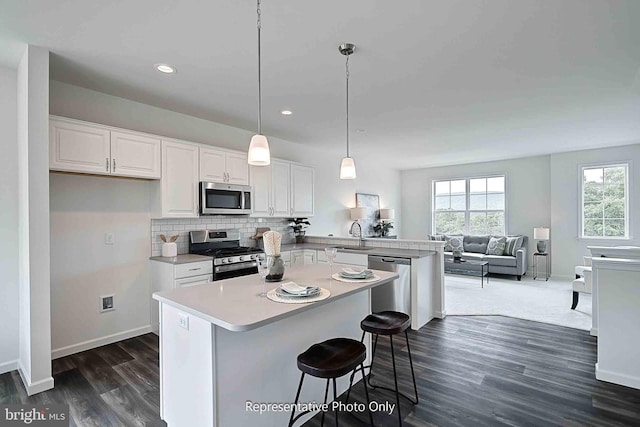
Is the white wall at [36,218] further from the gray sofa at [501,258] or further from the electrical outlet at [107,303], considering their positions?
the gray sofa at [501,258]

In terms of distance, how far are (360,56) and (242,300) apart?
209cm

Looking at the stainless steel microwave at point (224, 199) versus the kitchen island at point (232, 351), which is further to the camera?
the stainless steel microwave at point (224, 199)

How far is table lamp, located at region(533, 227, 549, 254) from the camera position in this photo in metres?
6.61

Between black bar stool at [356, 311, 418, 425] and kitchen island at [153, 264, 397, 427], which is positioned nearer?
kitchen island at [153, 264, 397, 427]

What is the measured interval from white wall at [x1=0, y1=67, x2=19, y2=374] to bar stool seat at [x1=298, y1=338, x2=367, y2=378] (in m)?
2.87

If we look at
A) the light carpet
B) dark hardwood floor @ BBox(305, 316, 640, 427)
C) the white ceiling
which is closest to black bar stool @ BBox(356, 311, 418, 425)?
dark hardwood floor @ BBox(305, 316, 640, 427)

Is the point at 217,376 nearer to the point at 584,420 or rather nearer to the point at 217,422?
the point at 217,422

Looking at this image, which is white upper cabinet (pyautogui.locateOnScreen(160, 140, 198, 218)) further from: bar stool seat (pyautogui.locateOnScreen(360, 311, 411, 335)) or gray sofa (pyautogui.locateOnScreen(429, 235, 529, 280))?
gray sofa (pyautogui.locateOnScreen(429, 235, 529, 280))

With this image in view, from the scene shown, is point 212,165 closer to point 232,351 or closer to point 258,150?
point 258,150

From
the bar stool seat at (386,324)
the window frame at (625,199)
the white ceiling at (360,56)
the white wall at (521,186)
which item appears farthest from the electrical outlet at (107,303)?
the window frame at (625,199)

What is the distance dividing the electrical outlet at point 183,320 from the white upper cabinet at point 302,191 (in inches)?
135

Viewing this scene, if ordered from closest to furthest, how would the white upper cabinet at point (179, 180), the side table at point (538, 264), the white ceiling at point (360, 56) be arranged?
the white ceiling at point (360, 56), the white upper cabinet at point (179, 180), the side table at point (538, 264)

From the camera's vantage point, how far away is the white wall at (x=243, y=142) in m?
3.28

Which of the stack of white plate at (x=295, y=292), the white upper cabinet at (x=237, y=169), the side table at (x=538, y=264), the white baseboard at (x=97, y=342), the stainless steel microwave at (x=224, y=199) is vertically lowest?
the white baseboard at (x=97, y=342)
